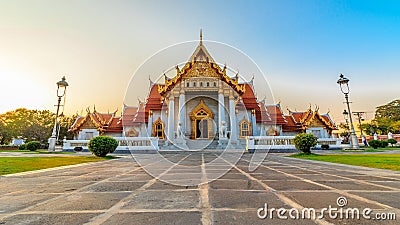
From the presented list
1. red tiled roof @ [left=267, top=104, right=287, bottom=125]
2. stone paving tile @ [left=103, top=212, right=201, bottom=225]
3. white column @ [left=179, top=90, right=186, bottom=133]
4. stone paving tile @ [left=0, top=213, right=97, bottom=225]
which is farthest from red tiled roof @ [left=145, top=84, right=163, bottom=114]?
stone paving tile @ [left=103, top=212, right=201, bottom=225]

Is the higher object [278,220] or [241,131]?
[241,131]

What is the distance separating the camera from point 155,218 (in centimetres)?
239

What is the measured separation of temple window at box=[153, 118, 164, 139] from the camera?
27.4 meters

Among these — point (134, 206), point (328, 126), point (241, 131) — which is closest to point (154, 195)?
point (134, 206)

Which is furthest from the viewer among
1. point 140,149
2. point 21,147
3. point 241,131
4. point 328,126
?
point 328,126

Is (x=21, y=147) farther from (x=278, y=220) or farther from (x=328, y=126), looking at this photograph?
(x=328, y=126)

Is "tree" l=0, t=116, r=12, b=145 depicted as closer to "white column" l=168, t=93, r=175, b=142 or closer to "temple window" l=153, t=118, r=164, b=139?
"temple window" l=153, t=118, r=164, b=139

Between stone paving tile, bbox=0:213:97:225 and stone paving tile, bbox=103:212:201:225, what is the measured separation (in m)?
0.31

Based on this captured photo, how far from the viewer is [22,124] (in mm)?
41062

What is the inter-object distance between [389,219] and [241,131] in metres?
26.1

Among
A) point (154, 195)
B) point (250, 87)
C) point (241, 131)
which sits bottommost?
point (154, 195)

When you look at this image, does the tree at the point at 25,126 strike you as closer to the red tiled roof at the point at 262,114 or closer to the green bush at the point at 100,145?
the green bush at the point at 100,145

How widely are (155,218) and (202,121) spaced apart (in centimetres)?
2482

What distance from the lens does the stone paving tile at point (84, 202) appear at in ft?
9.30
